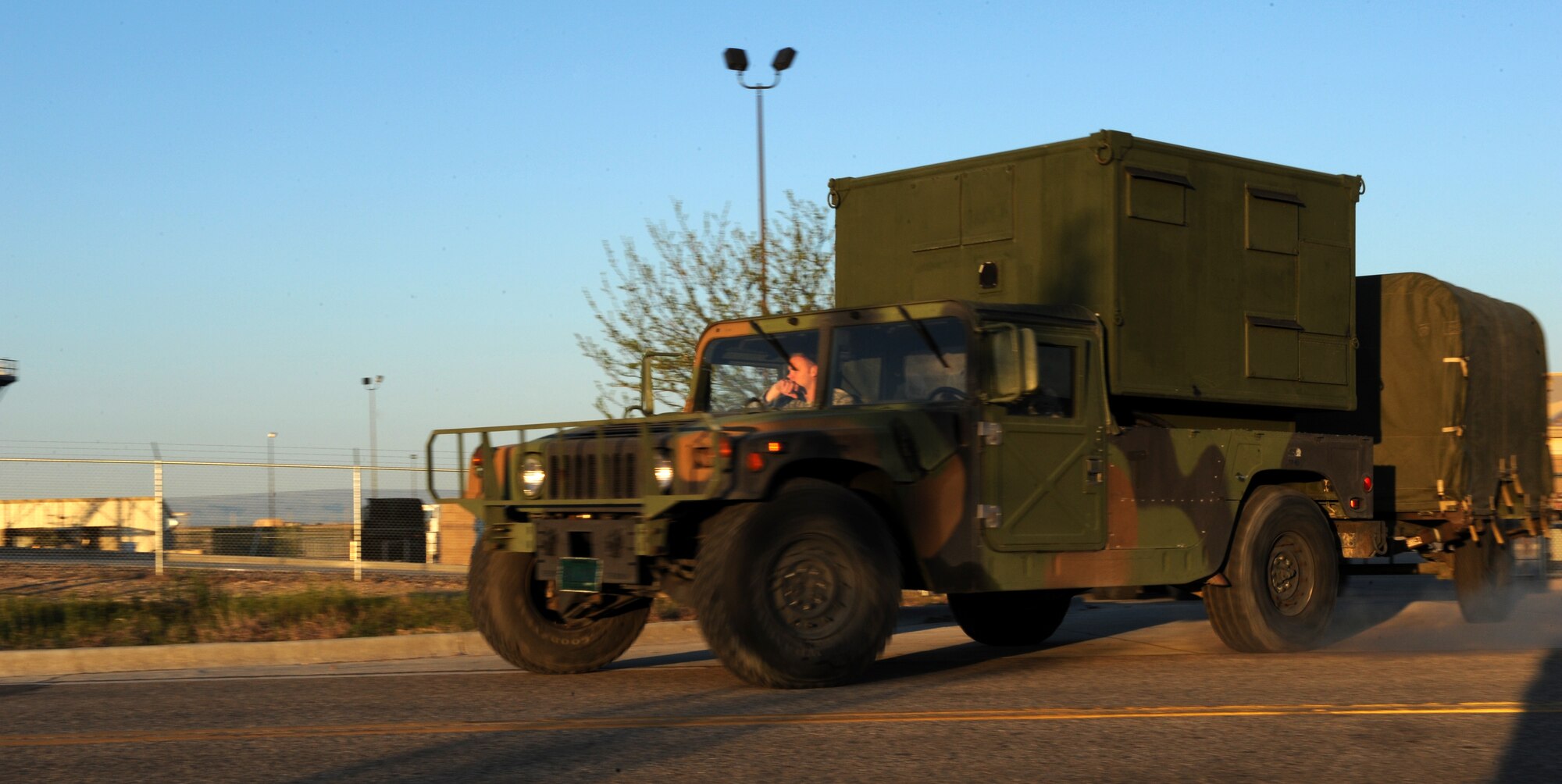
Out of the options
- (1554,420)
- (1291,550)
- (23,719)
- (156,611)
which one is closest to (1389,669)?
(1291,550)

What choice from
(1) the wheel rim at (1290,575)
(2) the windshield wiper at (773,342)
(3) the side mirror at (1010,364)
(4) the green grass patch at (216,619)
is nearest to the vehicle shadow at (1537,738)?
(1) the wheel rim at (1290,575)

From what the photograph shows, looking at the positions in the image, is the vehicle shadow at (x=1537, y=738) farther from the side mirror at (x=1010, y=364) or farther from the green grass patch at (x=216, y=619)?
the green grass patch at (x=216, y=619)

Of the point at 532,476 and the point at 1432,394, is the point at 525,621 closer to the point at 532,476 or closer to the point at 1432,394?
→ the point at 532,476

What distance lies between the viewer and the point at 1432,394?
507 inches

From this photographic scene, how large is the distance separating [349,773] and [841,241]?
7061 millimetres

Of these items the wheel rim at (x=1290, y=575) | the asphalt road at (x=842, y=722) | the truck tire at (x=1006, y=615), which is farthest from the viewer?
the truck tire at (x=1006, y=615)

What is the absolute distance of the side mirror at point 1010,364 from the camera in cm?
923

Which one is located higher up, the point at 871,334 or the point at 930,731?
the point at 871,334

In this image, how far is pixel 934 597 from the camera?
16.8 metres

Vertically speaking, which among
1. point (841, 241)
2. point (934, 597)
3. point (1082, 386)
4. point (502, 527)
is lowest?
point (934, 597)

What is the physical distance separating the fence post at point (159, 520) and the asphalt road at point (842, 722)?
10186 mm

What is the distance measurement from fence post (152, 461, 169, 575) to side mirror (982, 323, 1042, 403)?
13435 millimetres

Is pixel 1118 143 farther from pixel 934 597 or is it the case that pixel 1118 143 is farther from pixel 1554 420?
pixel 1554 420

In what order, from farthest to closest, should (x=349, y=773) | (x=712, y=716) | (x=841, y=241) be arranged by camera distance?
(x=841, y=241) → (x=712, y=716) → (x=349, y=773)
